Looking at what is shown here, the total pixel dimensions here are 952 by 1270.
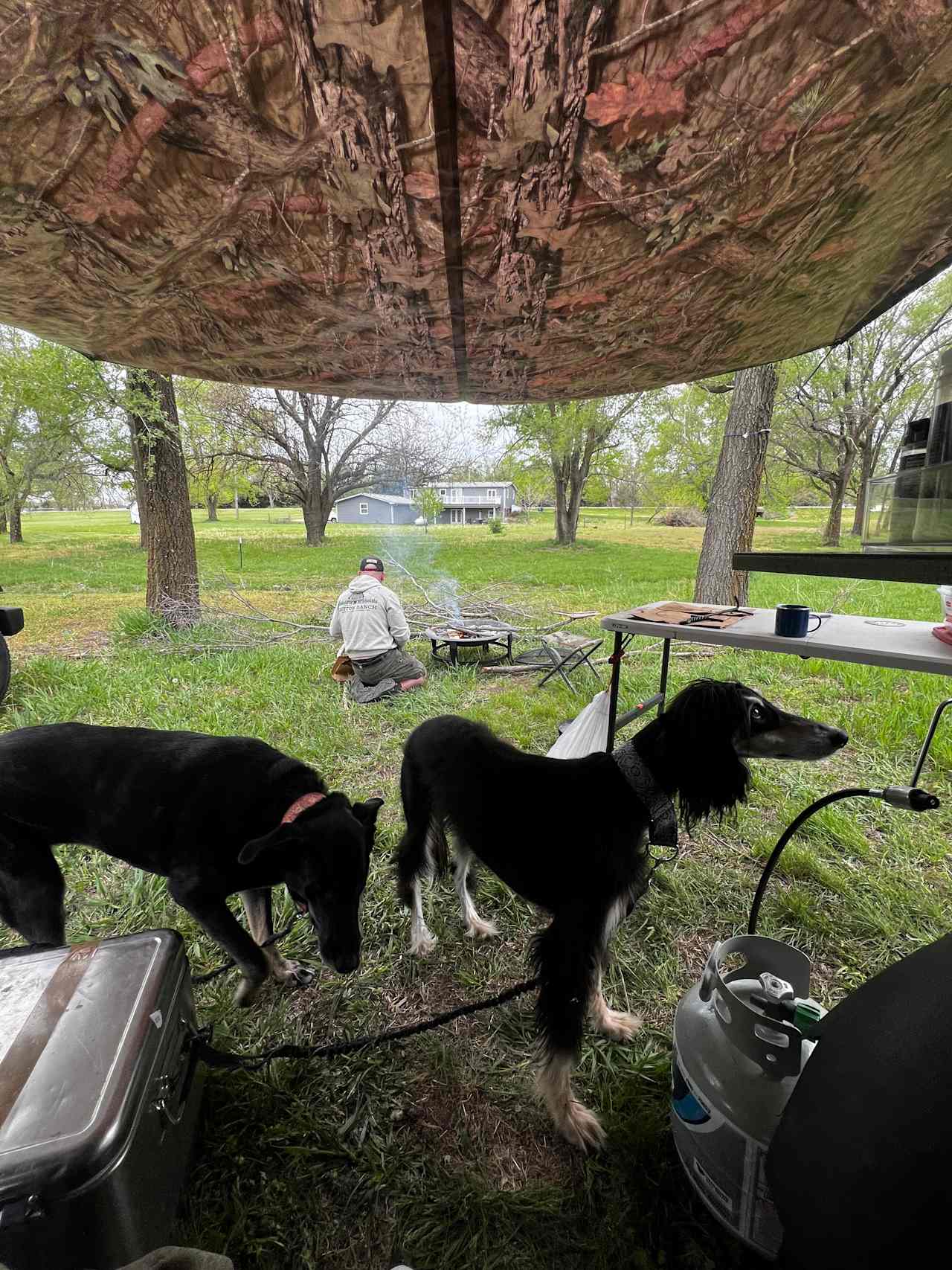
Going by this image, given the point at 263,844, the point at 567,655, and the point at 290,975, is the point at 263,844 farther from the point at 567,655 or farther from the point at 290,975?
the point at 567,655

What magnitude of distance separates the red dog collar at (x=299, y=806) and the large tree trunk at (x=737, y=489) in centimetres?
641

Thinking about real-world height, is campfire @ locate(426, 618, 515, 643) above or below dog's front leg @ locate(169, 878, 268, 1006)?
above

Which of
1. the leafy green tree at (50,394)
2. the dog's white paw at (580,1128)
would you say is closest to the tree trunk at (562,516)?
the leafy green tree at (50,394)

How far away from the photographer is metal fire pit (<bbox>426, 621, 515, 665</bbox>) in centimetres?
621

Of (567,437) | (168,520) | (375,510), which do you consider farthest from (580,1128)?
(375,510)

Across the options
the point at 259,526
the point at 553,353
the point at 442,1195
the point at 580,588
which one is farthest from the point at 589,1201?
the point at 259,526

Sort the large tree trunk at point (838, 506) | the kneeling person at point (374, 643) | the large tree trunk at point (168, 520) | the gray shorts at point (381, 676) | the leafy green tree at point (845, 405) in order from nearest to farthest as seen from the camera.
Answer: the gray shorts at point (381, 676), the kneeling person at point (374, 643), the large tree trunk at point (168, 520), the leafy green tree at point (845, 405), the large tree trunk at point (838, 506)

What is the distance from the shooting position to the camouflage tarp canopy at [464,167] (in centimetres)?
71

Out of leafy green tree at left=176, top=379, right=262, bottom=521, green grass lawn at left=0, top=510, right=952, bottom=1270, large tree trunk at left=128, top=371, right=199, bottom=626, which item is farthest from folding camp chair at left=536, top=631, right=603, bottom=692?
large tree trunk at left=128, top=371, right=199, bottom=626

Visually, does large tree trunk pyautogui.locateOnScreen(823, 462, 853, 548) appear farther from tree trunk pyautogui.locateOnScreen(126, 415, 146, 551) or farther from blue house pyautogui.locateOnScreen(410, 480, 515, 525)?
tree trunk pyautogui.locateOnScreen(126, 415, 146, 551)

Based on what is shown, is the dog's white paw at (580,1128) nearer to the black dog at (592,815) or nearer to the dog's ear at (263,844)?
the black dog at (592,815)

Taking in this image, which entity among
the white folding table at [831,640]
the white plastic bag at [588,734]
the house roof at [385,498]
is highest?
the house roof at [385,498]

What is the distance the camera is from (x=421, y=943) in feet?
7.42

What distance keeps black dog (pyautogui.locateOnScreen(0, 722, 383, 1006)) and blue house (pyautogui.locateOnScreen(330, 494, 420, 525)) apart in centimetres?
1299
